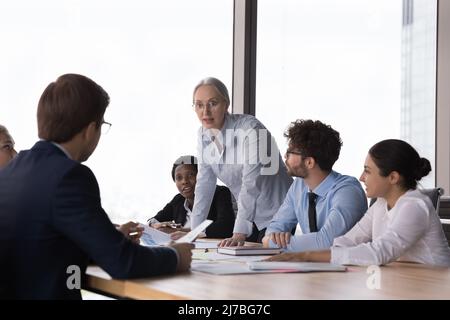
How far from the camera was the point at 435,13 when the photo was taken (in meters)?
5.91

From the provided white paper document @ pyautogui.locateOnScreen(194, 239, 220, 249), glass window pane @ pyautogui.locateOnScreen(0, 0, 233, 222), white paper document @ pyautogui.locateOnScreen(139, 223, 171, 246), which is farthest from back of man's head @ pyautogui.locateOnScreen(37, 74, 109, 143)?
glass window pane @ pyautogui.locateOnScreen(0, 0, 233, 222)

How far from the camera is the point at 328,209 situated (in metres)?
2.96

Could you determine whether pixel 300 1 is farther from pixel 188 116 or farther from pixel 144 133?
pixel 144 133

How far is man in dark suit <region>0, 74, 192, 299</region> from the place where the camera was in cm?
169

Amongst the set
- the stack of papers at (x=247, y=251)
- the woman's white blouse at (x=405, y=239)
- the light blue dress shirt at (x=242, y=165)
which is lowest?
the stack of papers at (x=247, y=251)

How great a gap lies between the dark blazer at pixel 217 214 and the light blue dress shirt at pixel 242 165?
3.9 inches

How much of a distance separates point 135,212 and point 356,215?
2.39 metres

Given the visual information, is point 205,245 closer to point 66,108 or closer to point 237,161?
point 237,161

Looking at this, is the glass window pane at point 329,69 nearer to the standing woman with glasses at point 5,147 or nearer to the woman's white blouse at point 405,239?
the standing woman with glasses at point 5,147

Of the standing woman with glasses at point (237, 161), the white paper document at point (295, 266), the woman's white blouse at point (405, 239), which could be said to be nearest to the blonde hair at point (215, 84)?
the standing woman with glasses at point (237, 161)

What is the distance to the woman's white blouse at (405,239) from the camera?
2.27 m

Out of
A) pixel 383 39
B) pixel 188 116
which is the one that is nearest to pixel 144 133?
pixel 188 116

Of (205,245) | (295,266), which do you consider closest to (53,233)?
(295,266)

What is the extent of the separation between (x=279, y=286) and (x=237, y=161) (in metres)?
2.05
